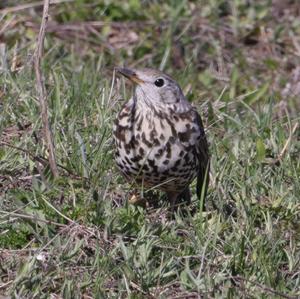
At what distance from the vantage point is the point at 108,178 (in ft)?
20.5

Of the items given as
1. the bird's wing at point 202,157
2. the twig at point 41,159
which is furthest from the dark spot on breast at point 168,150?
the twig at point 41,159

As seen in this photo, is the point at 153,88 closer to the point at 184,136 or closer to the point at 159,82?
the point at 159,82

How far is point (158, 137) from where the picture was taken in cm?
618

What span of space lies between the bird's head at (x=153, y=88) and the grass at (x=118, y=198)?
52 centimetres

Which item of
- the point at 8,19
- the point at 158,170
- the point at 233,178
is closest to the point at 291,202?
the point at 233,178

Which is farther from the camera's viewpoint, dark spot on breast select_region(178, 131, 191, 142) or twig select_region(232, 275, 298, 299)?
dark spot on breast select_region(178, 131, 191, 142)

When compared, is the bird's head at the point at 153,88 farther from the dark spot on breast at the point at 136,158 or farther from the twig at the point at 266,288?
the twig at the point at 266,288

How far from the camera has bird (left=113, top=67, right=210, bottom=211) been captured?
6156mm

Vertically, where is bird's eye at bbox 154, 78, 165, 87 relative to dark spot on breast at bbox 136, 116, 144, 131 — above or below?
above

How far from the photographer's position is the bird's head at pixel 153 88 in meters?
6.32

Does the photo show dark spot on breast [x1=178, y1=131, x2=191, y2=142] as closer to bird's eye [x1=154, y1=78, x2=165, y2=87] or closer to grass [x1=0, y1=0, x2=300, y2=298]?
bird's eye [x1=154, y1=78, x2=165, y2=87]

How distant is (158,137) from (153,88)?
35cm

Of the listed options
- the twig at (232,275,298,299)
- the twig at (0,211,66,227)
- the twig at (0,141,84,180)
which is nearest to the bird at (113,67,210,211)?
the twig at (0,141,84,180)

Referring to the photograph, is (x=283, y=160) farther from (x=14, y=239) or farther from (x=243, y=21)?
(x=243, y=21)
